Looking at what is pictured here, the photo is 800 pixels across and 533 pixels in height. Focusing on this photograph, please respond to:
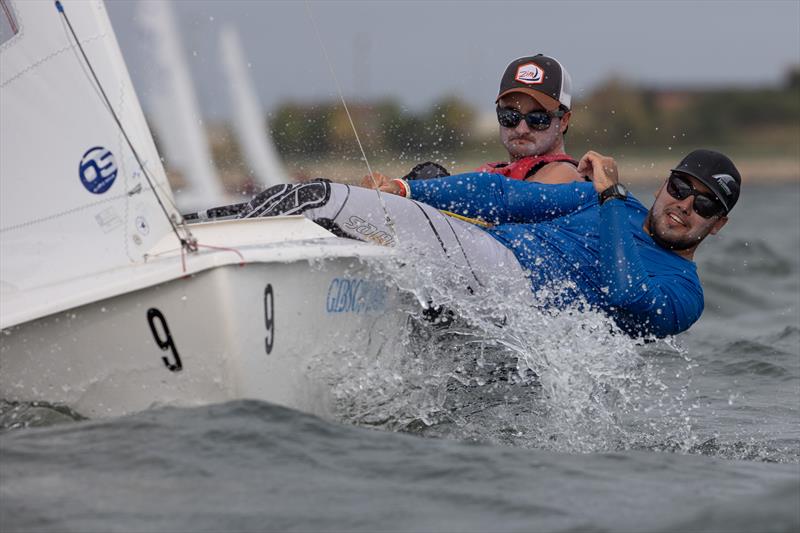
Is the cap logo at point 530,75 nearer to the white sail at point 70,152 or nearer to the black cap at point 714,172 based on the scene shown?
the black cap at point 714,172

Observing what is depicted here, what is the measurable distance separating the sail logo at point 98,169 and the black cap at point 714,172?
7.17 ft

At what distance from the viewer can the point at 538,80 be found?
5352mm

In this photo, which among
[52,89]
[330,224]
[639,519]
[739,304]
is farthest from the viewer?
[739,304]

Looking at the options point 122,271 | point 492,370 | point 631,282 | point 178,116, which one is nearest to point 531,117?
point 631,282

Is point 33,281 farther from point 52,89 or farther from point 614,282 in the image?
point 614,282

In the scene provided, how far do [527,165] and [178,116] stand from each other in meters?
13.2

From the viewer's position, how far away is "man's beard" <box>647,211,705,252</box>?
4.83 meters

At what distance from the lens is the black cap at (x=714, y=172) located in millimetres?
4742

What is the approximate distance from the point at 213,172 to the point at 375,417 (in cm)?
1570

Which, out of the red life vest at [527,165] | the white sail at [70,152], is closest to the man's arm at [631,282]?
the red life vest at [527,165]

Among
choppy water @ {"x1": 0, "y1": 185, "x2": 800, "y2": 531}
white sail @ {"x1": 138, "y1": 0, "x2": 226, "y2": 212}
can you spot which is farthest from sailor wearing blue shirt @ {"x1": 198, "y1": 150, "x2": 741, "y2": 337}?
white sail @ {"x1": 138, "y1": 0, "x2": 226, "y2": 212}

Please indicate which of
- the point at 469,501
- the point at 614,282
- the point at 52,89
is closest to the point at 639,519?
the point at 469,501

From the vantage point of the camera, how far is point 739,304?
1013 centimetres

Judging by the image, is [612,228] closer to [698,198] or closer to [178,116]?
[698,198]
